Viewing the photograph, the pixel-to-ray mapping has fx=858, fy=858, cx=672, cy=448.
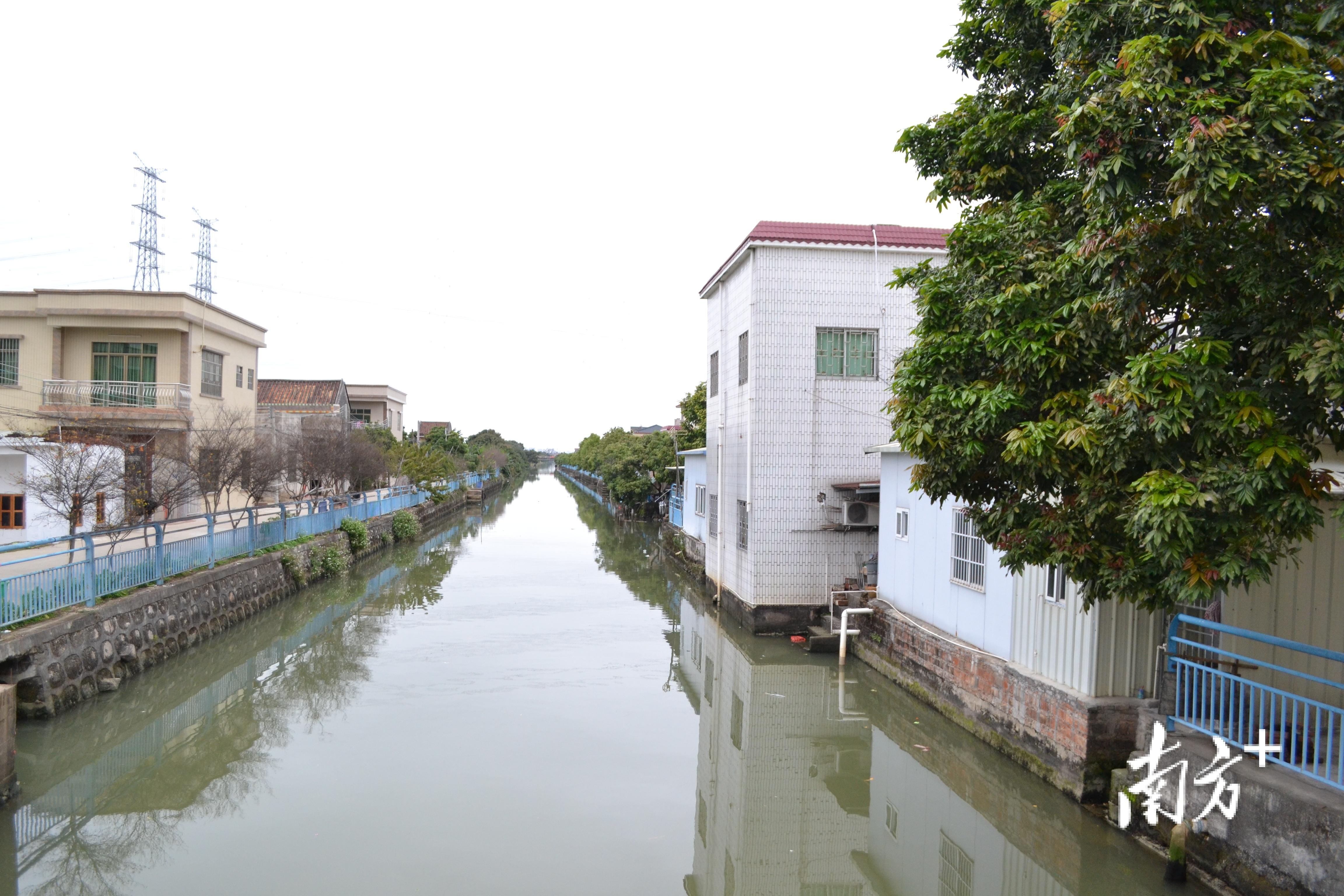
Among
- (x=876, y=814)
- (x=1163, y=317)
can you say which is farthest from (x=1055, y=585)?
(x=1163, y=317)

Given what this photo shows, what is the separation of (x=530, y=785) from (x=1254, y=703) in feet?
18.3

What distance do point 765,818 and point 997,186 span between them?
17.5 ft

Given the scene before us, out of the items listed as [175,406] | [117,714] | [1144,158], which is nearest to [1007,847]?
[1144,158]

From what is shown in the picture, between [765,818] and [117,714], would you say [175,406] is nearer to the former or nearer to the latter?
[117,714]

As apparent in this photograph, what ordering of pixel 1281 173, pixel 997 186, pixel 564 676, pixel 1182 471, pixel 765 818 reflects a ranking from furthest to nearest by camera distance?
pixel 564 676, pixel 765 818, pixel 997 186, pixel 1182 471, pixel 1281 173

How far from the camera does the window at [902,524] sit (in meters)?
11.1

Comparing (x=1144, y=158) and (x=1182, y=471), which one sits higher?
(x=1144, y=158)

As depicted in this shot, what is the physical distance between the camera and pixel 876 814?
23.8 feet

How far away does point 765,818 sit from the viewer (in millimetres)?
7172

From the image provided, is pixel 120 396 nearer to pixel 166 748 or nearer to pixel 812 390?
pixel 166 748

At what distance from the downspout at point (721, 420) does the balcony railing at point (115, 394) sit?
14.6 metres

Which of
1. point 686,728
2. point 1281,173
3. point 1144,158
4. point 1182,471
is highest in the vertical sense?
point 1144,158

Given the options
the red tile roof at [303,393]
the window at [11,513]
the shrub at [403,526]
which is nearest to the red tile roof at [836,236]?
the window at [11,513]

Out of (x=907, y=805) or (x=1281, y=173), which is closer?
(x=1281, y=173)
